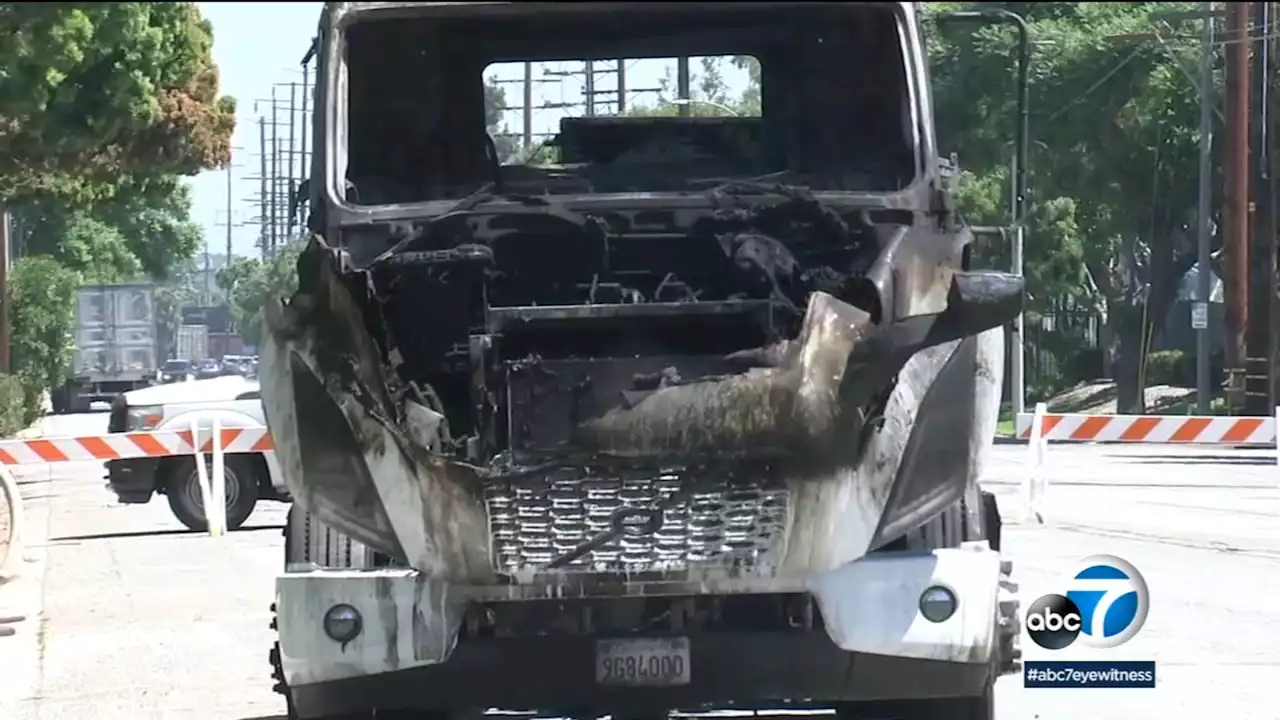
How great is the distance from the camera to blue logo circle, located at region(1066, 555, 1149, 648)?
995cm

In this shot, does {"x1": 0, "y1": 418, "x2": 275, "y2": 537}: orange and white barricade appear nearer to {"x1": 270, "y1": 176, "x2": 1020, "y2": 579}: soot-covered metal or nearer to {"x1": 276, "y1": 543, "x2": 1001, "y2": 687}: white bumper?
{"x1": 276, "y1": 543, "x2": 1001, "y2": 687}: white bumper

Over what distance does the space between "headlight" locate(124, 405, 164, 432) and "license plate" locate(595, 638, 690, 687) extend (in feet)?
44.5

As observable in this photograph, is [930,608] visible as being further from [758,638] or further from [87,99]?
[87,99]

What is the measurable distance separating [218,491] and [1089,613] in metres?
9.92

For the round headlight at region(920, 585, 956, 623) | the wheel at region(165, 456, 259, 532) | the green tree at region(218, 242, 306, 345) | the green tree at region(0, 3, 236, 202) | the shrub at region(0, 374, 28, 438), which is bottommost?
the wheel at region(165, 456, 259, 532)

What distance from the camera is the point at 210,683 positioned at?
33.7 ft

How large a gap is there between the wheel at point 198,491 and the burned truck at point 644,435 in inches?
470

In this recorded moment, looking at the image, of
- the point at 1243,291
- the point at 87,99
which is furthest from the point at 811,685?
the point at 1243,291

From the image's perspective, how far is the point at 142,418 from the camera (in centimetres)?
1947

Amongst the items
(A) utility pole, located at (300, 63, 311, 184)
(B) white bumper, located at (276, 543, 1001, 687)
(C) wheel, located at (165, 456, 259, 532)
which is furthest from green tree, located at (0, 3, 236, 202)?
(B) white bumper, located at (276, 543, 1001, 687)

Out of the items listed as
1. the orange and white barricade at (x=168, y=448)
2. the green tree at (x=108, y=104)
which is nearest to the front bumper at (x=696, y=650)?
the green tree at (x=108, y=104)

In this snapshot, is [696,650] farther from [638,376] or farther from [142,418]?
[142,418]

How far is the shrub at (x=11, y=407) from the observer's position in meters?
26.0

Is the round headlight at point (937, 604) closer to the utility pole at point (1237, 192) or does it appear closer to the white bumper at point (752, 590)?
the white bumper at point (752, 590)
